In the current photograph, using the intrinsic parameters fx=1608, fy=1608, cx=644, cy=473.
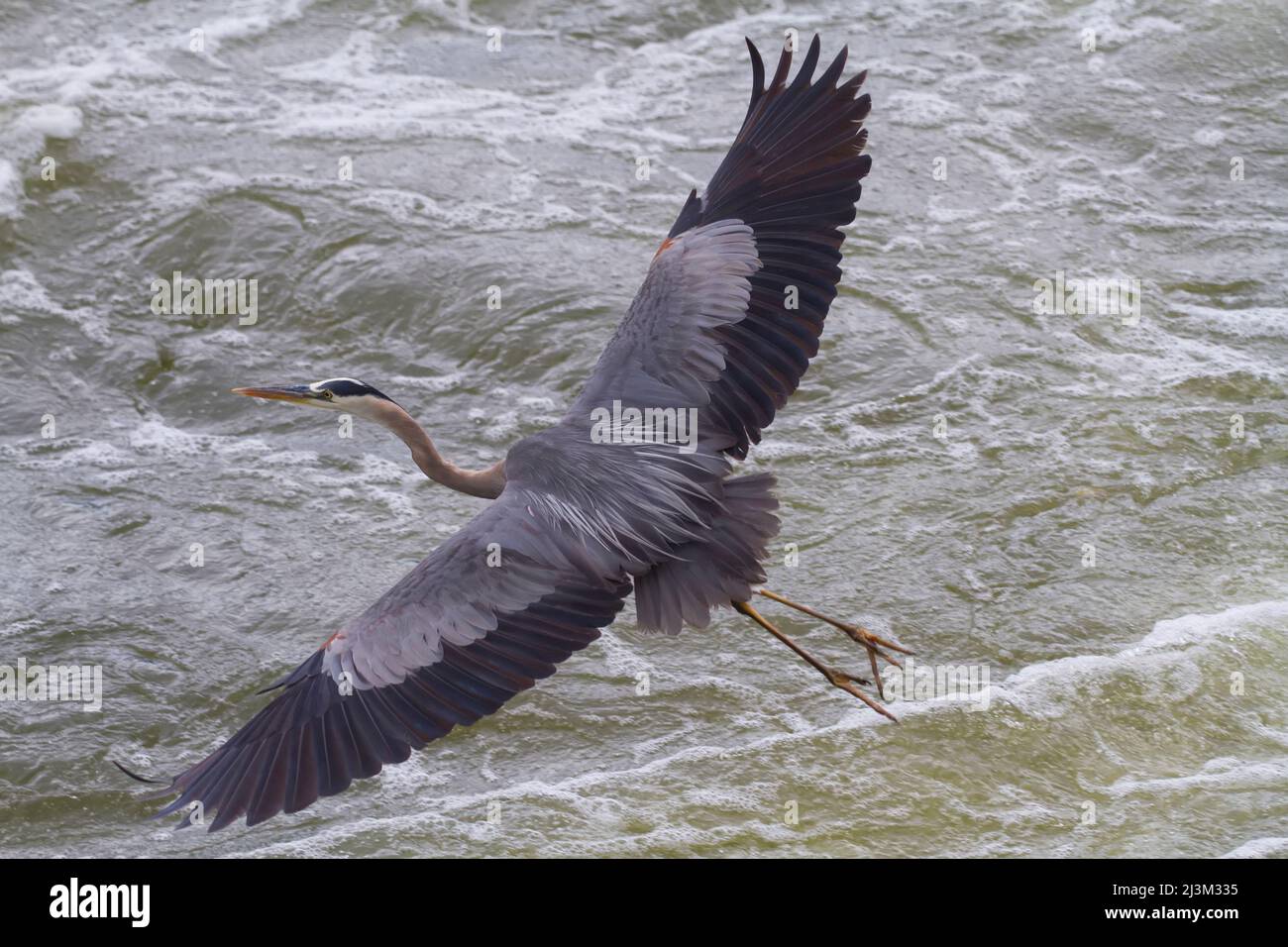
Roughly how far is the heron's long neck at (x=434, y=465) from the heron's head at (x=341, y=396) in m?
0.03

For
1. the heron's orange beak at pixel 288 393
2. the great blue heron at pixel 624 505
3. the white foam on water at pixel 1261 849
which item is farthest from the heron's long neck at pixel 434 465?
the white foam on water at pixel 1261 849

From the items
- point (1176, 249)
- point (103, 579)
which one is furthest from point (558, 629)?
point (1176, 249)

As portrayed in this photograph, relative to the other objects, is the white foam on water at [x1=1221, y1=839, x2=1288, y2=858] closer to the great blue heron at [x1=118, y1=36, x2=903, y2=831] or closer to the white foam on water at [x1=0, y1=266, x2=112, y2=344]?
the great blue heron at [x1=118, y1=36, x2=903, y2=831]

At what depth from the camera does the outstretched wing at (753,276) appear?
5.82 metres

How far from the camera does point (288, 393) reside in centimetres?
605

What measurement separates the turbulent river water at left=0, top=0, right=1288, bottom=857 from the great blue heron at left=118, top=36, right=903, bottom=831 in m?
0.62

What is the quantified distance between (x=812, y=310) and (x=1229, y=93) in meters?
6.39

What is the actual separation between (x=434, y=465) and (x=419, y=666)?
144 cm

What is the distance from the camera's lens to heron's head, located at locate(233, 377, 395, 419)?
19.9ft

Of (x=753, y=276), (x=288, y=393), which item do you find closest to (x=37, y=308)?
(x=288, y=393)

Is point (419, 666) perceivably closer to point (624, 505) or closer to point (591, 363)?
point (624, 505)

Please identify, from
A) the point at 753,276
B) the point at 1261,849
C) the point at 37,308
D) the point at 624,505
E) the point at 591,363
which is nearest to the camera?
the point at 1261,849

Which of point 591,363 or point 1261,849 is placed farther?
point 591,363

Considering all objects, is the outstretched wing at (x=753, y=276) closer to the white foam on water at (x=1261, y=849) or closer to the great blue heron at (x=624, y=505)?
the great blue heron at (x=624, y=505)
